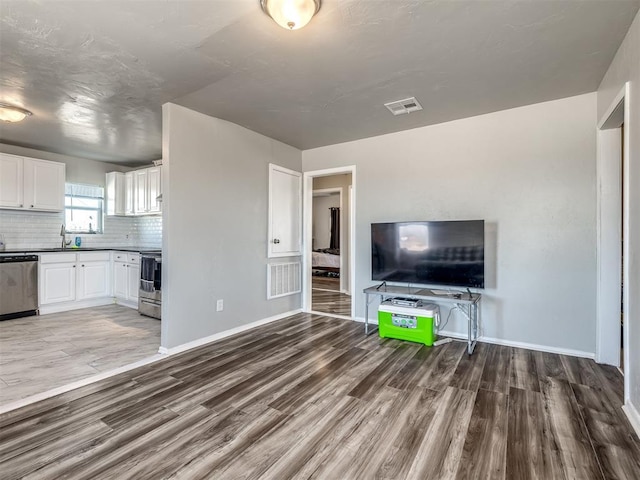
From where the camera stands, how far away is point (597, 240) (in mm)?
2939

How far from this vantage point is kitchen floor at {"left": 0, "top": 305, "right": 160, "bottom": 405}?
8.39 ft

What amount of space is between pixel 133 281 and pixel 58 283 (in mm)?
992

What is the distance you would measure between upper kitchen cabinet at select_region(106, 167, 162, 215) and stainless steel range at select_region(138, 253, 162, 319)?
103 cm

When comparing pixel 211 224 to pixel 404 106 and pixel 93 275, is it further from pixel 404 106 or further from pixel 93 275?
pixel 93 275

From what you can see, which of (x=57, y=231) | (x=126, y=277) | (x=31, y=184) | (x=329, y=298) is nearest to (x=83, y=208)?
(x=57, y=231)

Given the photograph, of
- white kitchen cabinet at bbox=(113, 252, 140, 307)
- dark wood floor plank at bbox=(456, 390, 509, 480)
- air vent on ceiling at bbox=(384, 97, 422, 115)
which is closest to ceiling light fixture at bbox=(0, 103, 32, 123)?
white kitchen cabinet at bbox=(113, 252, 140, 307)

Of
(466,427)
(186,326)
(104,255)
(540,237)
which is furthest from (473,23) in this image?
(104,255)

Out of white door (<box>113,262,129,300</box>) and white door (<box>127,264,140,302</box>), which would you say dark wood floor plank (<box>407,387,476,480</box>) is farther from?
white door (<box>113,262,129,300</box>)

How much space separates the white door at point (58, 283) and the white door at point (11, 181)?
1.03m

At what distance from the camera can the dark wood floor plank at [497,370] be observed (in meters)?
2.49

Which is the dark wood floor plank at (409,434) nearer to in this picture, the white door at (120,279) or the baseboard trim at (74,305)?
the white door at (120,279)

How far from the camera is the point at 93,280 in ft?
17.1

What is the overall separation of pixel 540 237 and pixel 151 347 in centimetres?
413

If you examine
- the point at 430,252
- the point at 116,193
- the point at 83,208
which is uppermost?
the point at 116,193
